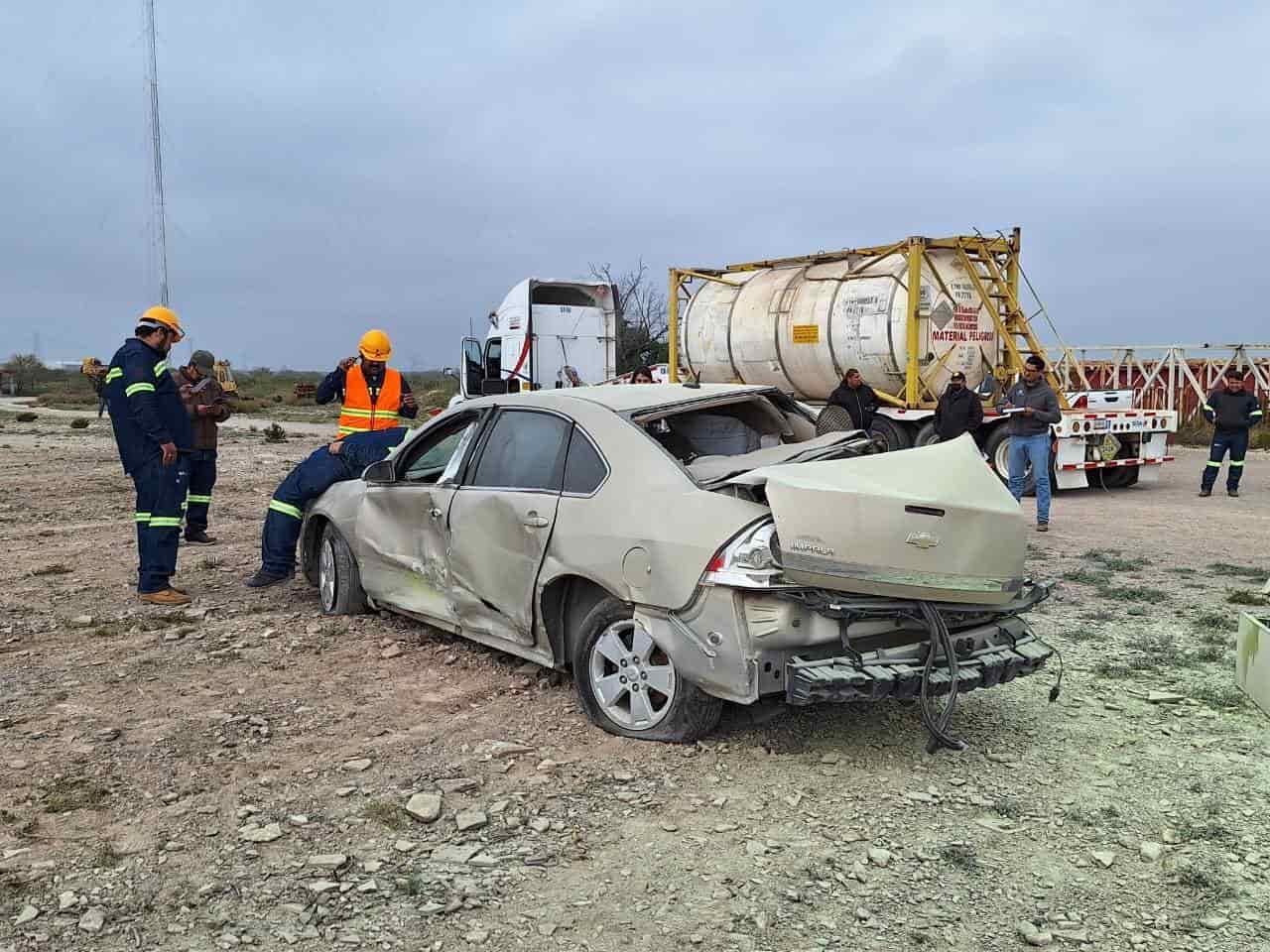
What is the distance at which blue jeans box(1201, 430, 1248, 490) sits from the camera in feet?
44.7

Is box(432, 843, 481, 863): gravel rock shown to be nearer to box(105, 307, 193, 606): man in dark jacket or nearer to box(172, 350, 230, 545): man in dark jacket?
box(105, 307, 193, 606): man in dark jacket

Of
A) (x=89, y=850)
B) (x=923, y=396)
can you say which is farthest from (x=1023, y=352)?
(x=89, y=850)

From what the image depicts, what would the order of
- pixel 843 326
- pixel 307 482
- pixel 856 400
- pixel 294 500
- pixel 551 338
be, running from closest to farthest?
pixel 307 482 < pixel 294 500 < pixel 856 400 < pixel 843 326 < pixel 551 338

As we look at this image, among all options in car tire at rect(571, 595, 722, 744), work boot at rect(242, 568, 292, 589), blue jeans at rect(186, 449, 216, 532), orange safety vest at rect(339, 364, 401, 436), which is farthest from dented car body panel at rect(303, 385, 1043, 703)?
blue jeans at rect(186, 449, 216, 532)

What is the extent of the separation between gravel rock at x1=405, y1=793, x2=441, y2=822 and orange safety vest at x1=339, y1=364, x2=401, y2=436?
13.9 feet

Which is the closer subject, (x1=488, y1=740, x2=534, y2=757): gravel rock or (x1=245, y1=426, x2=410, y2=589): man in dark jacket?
(x1=488, y1=740, x2=534, y2=757): gravel rock

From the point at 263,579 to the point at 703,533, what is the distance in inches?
171

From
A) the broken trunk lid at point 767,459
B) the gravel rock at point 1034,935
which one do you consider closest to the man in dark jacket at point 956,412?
the broken trunk lid at point 767,459

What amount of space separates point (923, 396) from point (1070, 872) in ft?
36.4

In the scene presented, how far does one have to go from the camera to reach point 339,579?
6.52 meters

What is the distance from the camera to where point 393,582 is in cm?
596

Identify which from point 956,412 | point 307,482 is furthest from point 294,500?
point 956,412

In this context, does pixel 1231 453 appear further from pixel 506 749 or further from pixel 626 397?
pixel 506 749

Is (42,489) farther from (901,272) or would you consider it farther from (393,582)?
(901,272)
